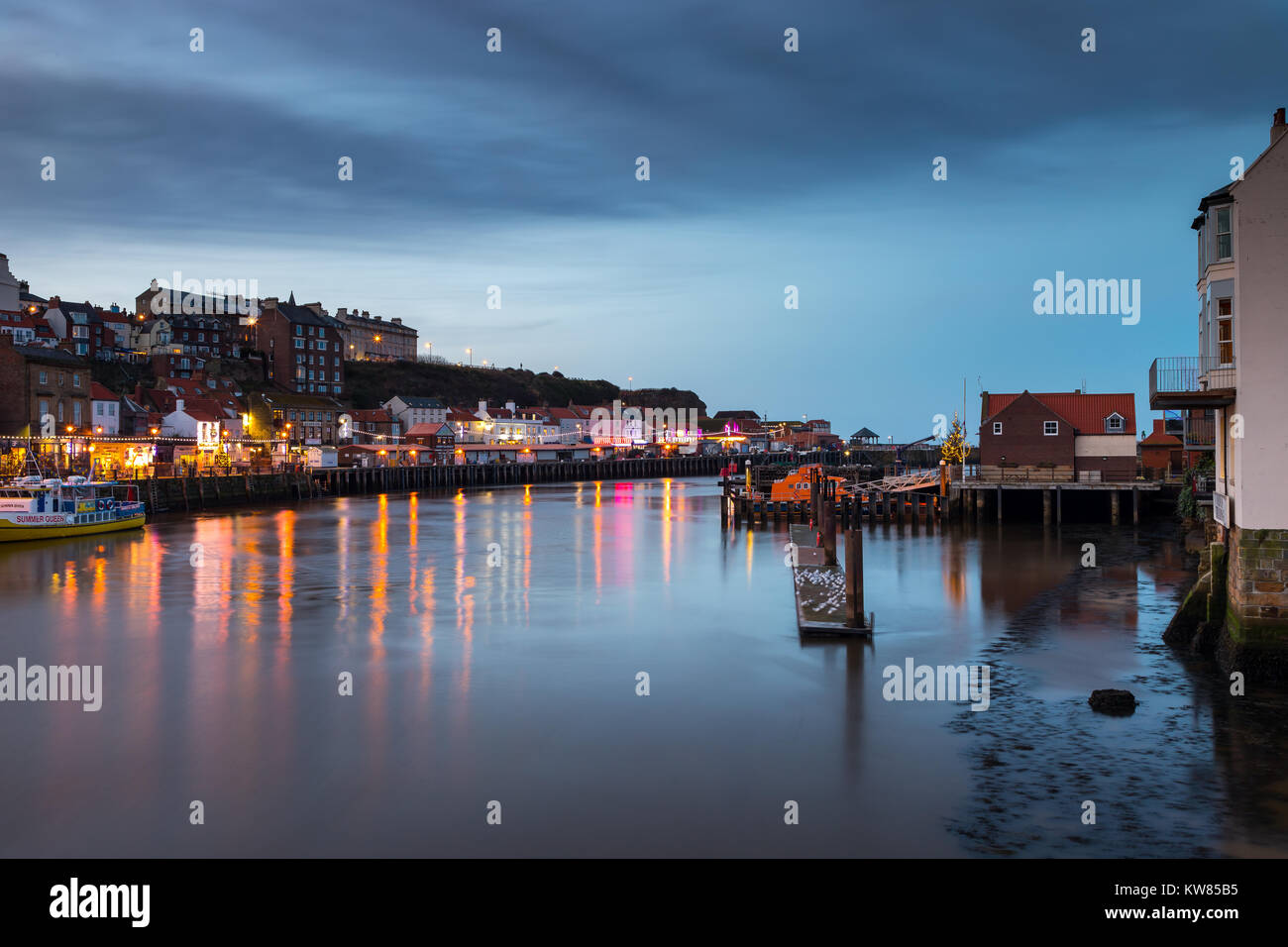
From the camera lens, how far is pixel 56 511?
44531 millimetres

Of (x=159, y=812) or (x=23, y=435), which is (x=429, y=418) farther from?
(x=159, y=812)

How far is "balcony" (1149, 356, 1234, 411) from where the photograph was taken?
1630 centimetres

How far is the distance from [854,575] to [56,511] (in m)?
39.3

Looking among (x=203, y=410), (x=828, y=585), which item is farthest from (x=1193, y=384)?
(x=203, y=410)

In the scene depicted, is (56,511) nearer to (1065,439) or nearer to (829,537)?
(829,537)

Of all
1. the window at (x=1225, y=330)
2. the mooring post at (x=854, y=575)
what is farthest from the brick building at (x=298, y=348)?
the window at (x=1225, y=330)

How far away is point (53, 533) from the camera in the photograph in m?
44.1

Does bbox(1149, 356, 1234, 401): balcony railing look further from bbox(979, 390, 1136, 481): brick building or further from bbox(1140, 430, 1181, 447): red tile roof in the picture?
bbox(1140, 430, 1181, 447): red tile roof

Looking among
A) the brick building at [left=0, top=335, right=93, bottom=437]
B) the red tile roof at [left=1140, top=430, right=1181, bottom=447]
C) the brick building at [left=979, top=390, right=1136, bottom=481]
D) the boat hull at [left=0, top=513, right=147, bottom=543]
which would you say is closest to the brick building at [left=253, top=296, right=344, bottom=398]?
the brick building at [left=0, top=335, right=93, bottom=437]

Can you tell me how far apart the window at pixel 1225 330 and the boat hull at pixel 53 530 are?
45744 millimetres

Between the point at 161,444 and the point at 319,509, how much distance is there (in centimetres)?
2084

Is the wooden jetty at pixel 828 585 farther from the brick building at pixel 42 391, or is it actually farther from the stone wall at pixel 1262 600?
the brick building at pixel 42 391

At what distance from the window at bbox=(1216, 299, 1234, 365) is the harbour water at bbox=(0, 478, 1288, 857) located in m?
5.70
